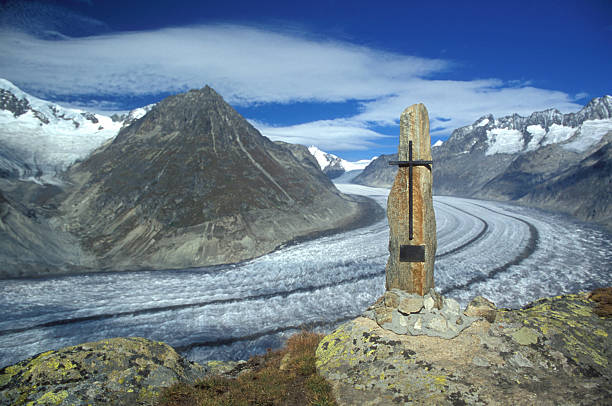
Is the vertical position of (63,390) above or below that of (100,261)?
above

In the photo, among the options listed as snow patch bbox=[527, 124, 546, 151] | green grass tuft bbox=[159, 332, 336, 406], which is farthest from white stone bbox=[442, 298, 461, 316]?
snow patch bbox=[527, 124, 546, 151]

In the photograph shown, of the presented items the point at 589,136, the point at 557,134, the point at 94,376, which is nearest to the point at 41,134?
the point at 94,376

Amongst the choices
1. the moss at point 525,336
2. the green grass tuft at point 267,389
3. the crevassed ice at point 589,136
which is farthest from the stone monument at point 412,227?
the crevassed ice at point 589,136

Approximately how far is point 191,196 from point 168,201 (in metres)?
3.23

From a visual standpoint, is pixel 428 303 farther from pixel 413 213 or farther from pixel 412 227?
pixel 413 213

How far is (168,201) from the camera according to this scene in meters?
50.6

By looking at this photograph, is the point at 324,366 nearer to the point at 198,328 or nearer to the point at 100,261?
the point at 198,328

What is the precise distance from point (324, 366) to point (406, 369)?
2143mm

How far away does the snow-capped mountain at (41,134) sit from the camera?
79.9 m

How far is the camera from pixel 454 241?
4425cm

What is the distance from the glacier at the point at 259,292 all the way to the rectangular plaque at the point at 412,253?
12.1 meters

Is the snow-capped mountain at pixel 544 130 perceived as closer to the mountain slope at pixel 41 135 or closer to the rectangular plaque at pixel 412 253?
the rectangular plaque at pixel 412 253

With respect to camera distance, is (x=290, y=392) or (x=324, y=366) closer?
(x=290, y=392)

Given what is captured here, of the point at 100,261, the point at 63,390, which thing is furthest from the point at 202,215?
the point at 63,390
